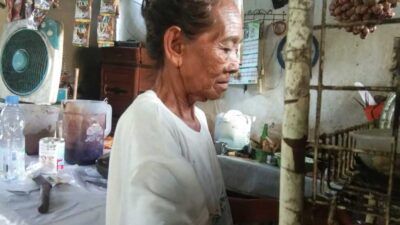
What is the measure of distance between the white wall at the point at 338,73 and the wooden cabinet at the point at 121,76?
956mm

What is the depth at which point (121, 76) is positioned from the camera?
2.99 metres

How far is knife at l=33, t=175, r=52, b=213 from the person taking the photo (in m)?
1.07

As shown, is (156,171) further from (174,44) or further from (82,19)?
(82,19)

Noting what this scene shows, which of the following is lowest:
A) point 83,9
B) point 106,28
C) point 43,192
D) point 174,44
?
point 43,192

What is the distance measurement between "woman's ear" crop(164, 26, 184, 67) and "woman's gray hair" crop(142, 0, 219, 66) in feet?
0.04

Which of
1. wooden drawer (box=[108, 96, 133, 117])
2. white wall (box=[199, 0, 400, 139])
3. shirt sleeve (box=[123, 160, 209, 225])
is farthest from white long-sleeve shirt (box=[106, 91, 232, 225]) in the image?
wooden drawer (box=[108, 96, 133, 117])

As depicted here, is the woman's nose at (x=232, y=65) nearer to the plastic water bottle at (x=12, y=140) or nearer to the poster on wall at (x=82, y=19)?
the plastic water bottle at (x=12, y=140)

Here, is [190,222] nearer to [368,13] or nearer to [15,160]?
[368,13]

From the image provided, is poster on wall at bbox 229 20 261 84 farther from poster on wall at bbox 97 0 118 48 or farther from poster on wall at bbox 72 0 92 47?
poster on wall at bbox 72 0 92 47

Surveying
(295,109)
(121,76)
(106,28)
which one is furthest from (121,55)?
(295,109)

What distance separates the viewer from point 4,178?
1286mm

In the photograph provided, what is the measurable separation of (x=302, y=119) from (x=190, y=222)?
29 centimetres

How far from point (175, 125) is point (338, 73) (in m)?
2.18

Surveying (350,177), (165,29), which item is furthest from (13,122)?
(350,177)
